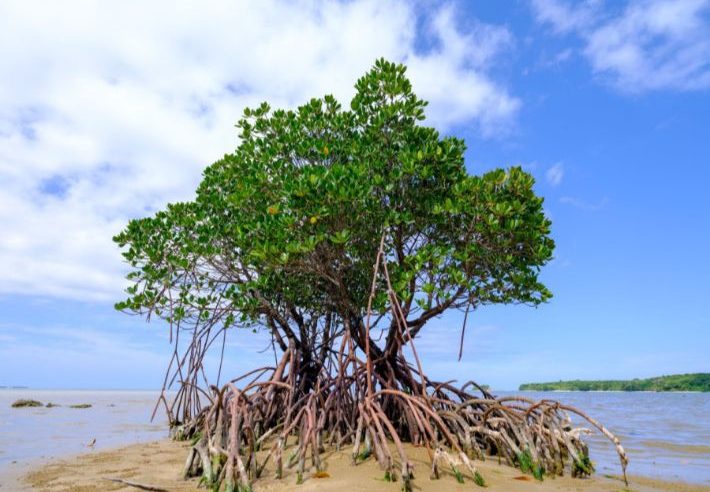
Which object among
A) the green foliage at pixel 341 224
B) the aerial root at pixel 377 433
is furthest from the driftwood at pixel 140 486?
the green foliage at pixel 341 224

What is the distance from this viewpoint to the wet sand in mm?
5254

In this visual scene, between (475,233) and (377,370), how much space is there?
2543mm

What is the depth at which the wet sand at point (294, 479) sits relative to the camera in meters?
5.25

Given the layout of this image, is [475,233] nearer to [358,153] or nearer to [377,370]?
[358,153]

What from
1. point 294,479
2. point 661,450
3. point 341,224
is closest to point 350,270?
point 341,224

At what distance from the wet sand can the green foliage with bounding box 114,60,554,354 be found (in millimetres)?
2062

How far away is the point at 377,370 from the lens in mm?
8266

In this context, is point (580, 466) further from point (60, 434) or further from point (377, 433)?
point (60, 434)

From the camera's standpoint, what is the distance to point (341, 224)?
7.17m

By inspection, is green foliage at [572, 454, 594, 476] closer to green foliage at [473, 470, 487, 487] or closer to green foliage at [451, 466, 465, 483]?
green foliage at [473, 470, 487, 487]

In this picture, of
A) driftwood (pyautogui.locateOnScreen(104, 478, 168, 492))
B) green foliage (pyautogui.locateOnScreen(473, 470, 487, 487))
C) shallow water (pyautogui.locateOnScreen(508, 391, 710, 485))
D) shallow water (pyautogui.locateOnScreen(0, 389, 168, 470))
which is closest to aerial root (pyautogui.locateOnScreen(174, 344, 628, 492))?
green foliage (pyautogui.locateOnScreen(473, 470, 487, 487))

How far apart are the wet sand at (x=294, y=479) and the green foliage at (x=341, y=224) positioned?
2.06 meters

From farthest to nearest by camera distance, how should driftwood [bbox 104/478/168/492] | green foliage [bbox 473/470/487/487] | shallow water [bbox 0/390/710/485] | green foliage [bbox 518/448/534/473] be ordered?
shallow water [bbox 0/390/710/485]
green foliage [bbox 518/448/534/473]
driftwood [bbox 104/478/168/492]
green foliage [bbox 473/470/487/487]

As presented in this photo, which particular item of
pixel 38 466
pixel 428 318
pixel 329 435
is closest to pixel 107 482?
pixel 38 466
